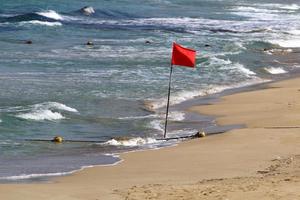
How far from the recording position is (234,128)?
22797mm

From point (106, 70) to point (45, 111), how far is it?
989 centimetres

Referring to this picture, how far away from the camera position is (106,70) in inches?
1318

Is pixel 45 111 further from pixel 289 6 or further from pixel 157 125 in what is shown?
pixel 289 6

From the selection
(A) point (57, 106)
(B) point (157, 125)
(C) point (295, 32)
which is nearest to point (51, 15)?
(C) point (295, 32)

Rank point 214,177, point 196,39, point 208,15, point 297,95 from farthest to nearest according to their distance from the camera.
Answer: point 208,15, point 196,39, point 297,95, point 214,177

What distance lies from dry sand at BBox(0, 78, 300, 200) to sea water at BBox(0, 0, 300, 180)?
1036mm

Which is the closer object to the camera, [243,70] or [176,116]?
[176,116]

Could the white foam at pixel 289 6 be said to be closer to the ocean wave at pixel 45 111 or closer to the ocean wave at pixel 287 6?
the ocean wave at pixel 287 6

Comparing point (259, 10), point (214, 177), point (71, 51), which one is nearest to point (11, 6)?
point (259, 10)

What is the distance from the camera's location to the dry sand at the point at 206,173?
14.3m

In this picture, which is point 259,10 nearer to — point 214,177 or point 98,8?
point 98,8

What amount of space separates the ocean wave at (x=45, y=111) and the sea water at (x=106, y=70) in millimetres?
30

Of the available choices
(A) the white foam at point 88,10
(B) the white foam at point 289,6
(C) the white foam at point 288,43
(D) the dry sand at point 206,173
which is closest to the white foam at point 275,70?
(C) the white foam at point 288,43

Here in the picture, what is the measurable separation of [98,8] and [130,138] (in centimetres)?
4545
